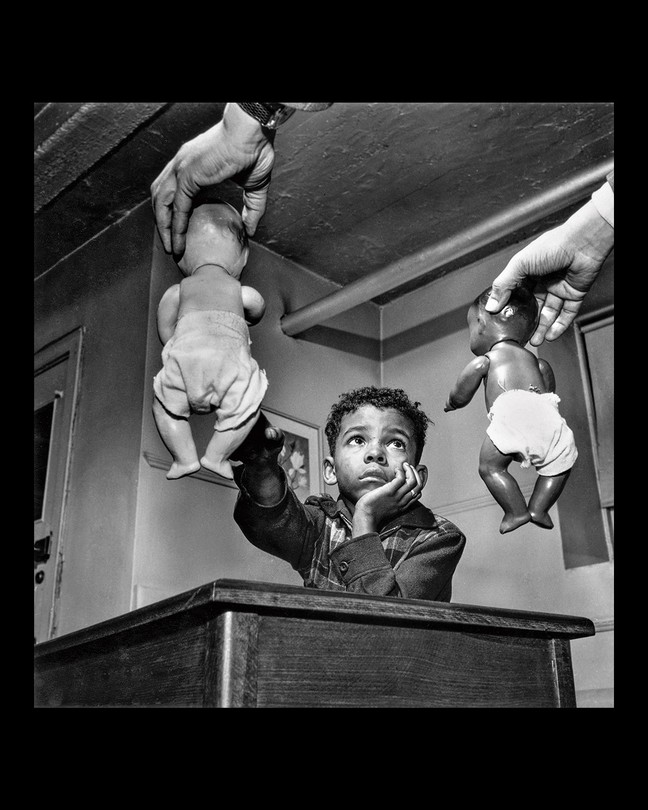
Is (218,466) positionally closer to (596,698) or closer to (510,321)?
(510,321)

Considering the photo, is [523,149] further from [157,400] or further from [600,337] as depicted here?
[157,400]

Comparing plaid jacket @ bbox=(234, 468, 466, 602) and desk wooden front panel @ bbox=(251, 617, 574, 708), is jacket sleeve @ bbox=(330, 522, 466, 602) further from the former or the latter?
desk wooden front panel @ bbox=(251, 617, 574, 708)

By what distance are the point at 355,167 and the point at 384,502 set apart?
0.79 m

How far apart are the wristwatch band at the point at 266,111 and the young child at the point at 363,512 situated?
10.5 inches

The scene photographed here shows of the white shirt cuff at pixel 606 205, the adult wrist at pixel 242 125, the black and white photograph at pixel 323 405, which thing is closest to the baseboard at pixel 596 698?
the black and white photograph at pixel 323 405

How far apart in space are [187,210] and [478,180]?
0.89 m

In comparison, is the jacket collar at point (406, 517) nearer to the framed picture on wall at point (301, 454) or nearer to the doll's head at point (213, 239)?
the doll's head at point (213, 239)

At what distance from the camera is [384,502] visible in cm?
80

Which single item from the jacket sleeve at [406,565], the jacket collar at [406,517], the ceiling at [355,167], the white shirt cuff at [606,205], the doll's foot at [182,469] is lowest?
the jacket sleeve at [406,565]

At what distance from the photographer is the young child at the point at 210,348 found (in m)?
0.62

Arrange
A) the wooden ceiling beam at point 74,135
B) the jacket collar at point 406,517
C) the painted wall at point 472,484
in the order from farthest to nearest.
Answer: the painted wall at point 472,484
the wooden ceiling beam at point 74,135
the jacket collar at point 406,517

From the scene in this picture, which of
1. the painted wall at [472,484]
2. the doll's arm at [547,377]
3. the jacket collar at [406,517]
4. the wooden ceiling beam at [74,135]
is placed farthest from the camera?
the painted wall at [472,484]

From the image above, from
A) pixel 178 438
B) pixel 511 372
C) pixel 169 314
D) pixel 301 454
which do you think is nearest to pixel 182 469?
pixel 178 438

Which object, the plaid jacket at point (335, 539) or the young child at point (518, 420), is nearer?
the young child at point (518, 420)
